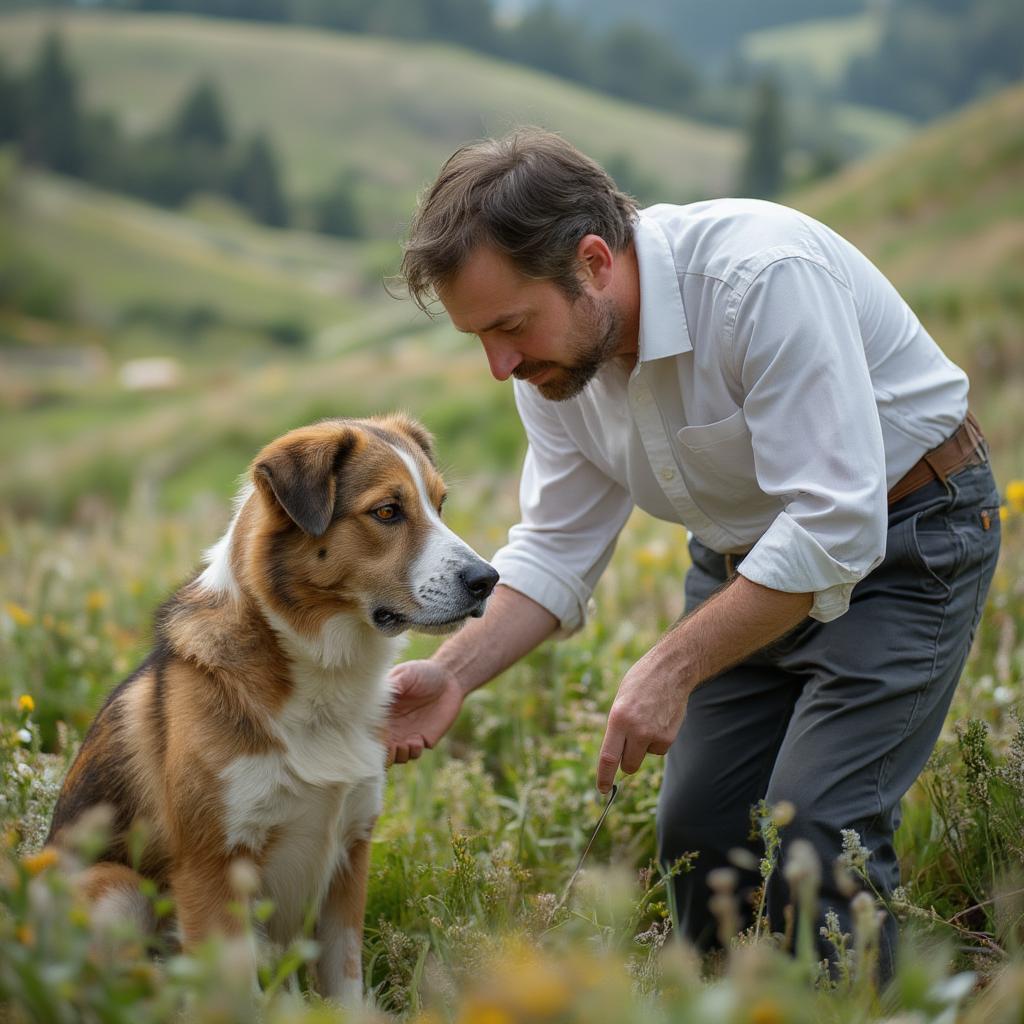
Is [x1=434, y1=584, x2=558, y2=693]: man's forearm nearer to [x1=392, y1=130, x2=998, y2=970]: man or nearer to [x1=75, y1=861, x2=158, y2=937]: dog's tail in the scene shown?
[x1=392, y1=130, x2=998, y2=970]: man

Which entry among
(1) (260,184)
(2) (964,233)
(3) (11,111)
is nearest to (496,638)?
(2) (964,233)

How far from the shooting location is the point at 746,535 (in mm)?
3859

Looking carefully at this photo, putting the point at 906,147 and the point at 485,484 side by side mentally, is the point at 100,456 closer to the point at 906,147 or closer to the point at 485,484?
the point at 485,484

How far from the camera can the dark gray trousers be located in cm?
346

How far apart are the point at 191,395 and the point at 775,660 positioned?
24.5 meters

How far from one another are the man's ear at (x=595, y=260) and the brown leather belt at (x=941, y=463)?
1106mm

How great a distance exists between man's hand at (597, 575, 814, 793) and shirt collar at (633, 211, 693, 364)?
2.47 feet

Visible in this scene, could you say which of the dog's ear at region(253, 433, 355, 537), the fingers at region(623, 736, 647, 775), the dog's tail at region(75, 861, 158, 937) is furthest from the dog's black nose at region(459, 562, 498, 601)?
the dog's tail at region(75, 861, 158, 937)

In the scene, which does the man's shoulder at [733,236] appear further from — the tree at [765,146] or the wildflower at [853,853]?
the tree at [765,146]

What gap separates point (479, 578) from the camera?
11.7ft

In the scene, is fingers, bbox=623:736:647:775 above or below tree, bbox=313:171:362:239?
below

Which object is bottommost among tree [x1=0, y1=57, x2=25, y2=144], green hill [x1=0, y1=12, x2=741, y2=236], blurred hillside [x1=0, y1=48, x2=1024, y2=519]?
blurred hillside [x1=0, y1=48, x2=1024, y2=519]

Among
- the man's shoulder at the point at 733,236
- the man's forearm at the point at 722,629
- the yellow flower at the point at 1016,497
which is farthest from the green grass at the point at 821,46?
the man's forearm at the point at 722,629

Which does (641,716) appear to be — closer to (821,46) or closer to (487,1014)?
(487,1014)
